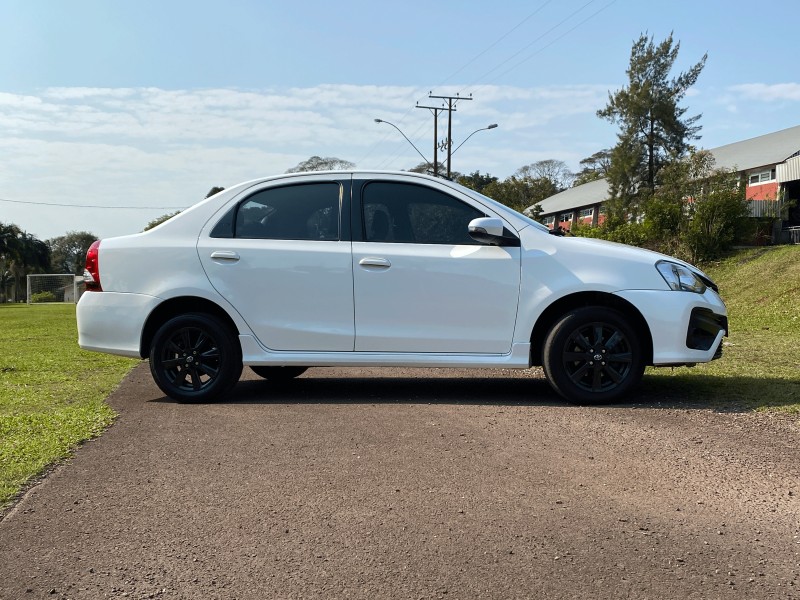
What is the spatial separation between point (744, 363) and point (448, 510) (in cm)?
594

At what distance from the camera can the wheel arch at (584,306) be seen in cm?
632

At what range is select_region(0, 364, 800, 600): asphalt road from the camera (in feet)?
9.71

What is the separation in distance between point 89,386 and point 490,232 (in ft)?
13.4

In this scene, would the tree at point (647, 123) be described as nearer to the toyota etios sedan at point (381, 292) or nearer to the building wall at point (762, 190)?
the building wall at point (762, 190)

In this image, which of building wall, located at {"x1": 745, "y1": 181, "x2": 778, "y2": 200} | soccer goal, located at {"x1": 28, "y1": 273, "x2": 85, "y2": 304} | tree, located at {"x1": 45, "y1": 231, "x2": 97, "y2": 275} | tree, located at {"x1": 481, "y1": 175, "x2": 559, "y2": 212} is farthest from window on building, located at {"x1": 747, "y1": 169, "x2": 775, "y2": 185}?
tree, located at {"x1": 45, "y1": 231, "x2": 97, "y2": 275}

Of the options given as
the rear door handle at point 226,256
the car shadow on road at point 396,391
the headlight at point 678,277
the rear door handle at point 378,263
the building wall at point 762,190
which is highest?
the building wall at point 762,190

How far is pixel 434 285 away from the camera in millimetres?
6402

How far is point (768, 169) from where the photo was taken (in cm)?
4219

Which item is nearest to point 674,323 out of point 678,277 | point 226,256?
point 678,277

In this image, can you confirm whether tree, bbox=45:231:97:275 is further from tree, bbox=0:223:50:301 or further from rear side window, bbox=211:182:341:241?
rear side window, bbox=211:182:341:241

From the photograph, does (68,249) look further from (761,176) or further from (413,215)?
(413,215)

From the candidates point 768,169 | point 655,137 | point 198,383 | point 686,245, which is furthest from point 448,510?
point 655,137

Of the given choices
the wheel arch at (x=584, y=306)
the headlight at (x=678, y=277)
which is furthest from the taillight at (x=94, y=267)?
the headlight at (x=678, y=277)

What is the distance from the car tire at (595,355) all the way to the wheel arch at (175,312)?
2.56 meters
